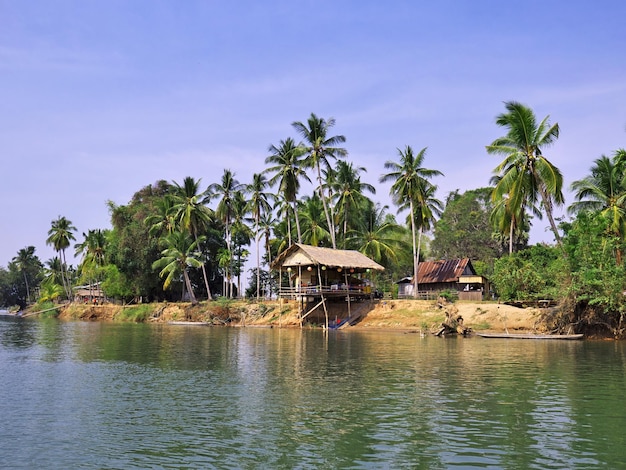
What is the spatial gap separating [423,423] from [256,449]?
4.55 metres

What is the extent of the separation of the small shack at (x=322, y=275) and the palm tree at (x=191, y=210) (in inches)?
631

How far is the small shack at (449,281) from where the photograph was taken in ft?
183

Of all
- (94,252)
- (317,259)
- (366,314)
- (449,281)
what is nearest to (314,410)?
(317,259)

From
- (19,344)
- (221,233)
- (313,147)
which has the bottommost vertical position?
(19,344)

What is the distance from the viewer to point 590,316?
37188 mm

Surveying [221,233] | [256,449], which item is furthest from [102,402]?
[221,233]

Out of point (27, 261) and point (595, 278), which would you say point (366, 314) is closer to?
point (595, 278)

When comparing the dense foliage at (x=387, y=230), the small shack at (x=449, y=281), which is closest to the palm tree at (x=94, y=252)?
the dense foliage at (x=387, y=230)

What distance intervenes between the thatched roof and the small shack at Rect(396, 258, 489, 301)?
8573 millimetres

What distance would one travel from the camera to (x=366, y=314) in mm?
50688

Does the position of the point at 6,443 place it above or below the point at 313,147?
below

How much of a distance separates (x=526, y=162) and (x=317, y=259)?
18527 mm

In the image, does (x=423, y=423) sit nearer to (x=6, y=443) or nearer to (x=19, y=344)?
(x=6, y=443)

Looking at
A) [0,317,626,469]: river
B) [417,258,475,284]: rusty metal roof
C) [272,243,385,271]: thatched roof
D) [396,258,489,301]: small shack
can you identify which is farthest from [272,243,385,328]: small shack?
[0,317,626,469]: river
